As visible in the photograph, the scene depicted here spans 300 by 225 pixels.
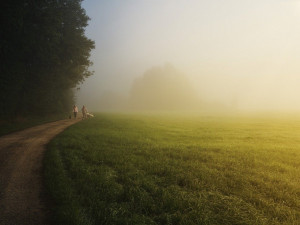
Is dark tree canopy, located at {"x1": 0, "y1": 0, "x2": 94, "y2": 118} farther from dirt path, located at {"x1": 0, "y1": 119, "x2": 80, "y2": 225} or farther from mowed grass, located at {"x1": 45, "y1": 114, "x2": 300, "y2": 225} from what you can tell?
mowed grass, located at {"x1": 45, "y1": 114, "x2": 300, "y2": 225}

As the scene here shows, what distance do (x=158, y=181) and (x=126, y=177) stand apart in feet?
4.42

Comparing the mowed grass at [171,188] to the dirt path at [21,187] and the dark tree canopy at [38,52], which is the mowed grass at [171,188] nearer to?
the dirt path at [21,187]

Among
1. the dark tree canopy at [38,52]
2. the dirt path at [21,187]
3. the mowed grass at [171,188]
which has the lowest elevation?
the mowed grass at [171,188]

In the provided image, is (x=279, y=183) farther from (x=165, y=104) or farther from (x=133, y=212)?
(x=165, y=104)

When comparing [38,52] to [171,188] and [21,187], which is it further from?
[171,188]

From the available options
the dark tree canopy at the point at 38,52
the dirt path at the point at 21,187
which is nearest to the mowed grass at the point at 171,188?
the dirt path at the point at 21,187

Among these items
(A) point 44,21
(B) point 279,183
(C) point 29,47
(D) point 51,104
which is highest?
(A) point 44,21

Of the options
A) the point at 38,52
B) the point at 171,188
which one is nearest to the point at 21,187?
the point at 171,188

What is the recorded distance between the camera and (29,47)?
30.6 m

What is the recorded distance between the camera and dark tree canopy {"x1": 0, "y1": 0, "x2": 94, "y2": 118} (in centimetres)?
2559

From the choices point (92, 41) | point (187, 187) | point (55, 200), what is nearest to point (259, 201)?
point (187, 187)

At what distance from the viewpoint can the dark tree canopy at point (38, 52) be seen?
84.0 ft

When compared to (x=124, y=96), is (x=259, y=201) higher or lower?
lower

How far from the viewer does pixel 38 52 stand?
32.2m
